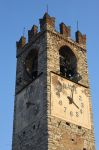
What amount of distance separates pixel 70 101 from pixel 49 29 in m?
4.72

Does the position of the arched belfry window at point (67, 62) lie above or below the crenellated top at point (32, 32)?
below

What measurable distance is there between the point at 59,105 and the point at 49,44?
3918 millimetres

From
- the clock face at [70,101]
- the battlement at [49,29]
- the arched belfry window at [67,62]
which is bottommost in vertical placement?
the clock face at [70,101]

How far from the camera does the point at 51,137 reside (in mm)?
18781

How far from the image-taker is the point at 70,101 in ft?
68.8

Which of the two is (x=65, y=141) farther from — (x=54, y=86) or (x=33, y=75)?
(x=33, y=75)

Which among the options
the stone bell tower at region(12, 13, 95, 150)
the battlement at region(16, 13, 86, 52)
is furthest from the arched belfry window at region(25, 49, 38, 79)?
the battlement at region(16, 13, 86, 52)

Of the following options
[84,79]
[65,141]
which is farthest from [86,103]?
[65,141]

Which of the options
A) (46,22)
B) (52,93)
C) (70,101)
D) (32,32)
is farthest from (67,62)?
(52,93)

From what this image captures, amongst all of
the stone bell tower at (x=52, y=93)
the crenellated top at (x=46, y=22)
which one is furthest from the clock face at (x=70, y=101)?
the crenellated top at (x=46, y=22)

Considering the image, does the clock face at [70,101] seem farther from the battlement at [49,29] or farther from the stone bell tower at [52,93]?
the battlement at [49,29]

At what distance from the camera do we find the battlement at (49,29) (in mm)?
23217

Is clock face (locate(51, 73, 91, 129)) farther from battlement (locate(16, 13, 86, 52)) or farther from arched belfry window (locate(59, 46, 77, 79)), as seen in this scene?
battlement (locate(16, 13, 86, 52))

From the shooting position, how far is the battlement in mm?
23217
